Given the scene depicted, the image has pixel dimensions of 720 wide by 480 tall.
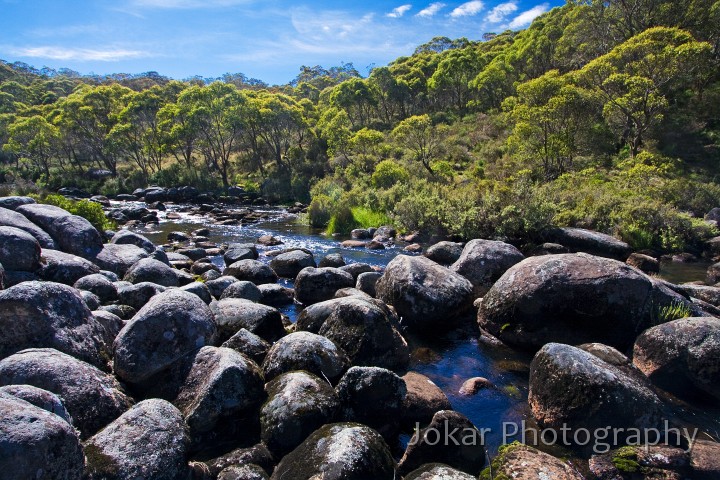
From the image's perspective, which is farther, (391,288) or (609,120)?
(609,120)

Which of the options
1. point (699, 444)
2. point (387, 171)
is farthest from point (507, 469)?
point (387, 171)

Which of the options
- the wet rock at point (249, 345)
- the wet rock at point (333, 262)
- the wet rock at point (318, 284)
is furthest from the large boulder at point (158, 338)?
the wet rock at point (333, 262)

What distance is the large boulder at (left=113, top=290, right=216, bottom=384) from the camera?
8727mm

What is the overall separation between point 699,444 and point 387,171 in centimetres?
3268

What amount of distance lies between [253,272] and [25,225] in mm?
8561

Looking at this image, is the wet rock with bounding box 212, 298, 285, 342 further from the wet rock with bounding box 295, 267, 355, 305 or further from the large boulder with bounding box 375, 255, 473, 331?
the wet rock with bounding box 295, 267, 355, 305

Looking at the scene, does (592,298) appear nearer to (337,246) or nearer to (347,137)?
(337,246)

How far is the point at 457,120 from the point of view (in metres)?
64.9

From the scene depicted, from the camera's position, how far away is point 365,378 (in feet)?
28.4

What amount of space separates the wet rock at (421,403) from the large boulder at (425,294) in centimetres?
389

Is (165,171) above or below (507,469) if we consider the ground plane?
above

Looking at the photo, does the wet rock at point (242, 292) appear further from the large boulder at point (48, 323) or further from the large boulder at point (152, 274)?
the large boulder at point (48, 323)

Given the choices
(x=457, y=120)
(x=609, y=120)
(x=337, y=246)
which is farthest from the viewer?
(x=457, y=120)

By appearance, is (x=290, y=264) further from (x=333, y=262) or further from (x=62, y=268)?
(x=62, y=268)
